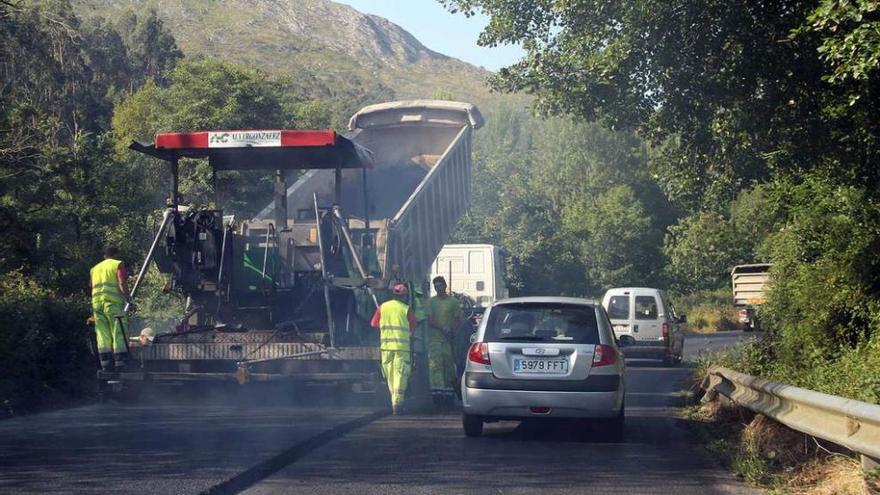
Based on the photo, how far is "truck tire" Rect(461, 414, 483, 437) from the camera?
1102 centimetres

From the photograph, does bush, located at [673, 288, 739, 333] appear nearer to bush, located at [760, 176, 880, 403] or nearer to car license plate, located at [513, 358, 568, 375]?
bush, located at [760, 176, 880, 403]

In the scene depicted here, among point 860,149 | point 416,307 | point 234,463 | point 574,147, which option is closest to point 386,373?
point 416,307

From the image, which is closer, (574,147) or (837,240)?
(837,240)

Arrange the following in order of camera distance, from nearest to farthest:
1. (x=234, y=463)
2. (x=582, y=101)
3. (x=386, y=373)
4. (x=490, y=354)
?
(x=234, y=463) → (x=490, y=354) → (x=386, y=373) → (x=582, y=101)

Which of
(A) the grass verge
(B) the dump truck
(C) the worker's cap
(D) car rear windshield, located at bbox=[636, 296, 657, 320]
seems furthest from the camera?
(D) car rear windshield, located at bbox=[636, 296, 657, 320]

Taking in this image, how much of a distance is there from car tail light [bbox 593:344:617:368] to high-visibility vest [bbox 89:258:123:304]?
5.87 meters

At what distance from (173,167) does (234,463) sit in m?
6.07

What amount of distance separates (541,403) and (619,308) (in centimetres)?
1494

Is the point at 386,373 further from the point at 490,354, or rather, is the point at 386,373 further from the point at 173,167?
the point at 173,167

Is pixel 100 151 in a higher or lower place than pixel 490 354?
higher

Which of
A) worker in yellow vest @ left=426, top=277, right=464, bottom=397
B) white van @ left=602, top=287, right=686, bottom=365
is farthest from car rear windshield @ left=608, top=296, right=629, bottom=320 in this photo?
worker in yellow vest @ left=426, top=277, right=464, bottom=397

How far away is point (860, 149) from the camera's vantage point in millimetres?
11422

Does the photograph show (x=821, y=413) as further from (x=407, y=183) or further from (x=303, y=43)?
(x=303, y=43)

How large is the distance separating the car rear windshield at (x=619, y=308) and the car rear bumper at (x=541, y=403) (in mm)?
14405
